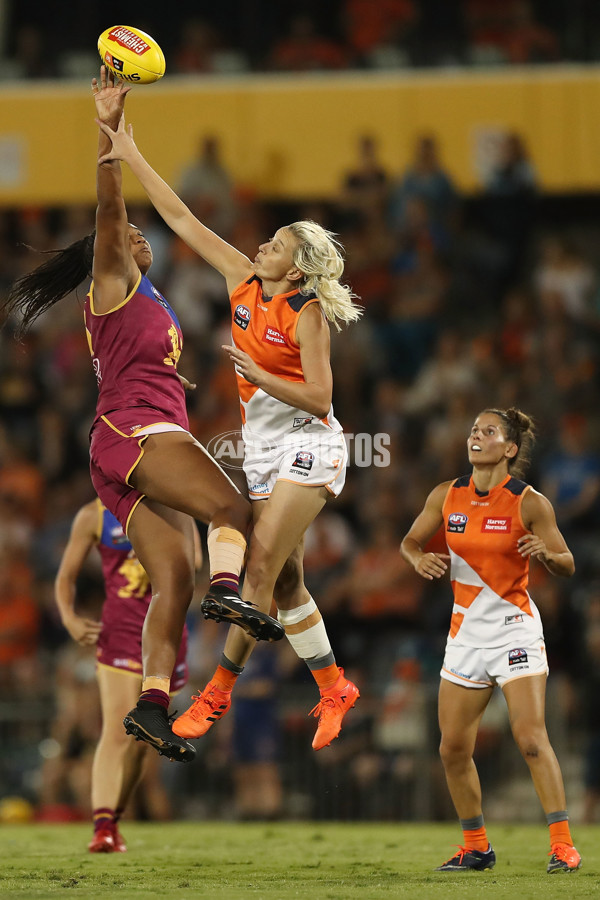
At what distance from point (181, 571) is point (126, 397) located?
891 millimetres

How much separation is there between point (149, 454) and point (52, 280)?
1.42 metres

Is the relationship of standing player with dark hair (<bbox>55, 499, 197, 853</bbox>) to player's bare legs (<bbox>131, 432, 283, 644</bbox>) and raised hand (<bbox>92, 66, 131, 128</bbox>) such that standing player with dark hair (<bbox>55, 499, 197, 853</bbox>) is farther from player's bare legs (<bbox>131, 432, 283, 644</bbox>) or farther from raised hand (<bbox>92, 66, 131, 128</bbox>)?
raised hand (<bbox>92, 66, 131, 128</bbox>)

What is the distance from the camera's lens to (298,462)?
261 inches

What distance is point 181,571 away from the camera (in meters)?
6.32

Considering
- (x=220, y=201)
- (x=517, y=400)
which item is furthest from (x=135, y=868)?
(x=220, y=201)

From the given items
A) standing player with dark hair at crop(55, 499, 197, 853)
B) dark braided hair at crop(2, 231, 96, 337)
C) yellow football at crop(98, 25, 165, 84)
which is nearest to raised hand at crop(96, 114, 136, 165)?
yellow football at crop(98, 25, 165, 84)

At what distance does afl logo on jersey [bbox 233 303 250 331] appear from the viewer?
6.77m

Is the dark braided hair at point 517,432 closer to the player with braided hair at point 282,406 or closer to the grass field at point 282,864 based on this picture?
the player with braided hair at point 282,406

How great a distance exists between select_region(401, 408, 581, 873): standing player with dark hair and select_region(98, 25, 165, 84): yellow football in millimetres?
2532

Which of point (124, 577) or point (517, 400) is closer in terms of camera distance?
point (124, 577)

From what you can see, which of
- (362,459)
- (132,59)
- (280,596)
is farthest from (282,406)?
(362,459)

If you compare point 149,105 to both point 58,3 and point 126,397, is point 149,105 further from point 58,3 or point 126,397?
point 126,397

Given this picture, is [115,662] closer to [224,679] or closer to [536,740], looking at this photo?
[224,679]

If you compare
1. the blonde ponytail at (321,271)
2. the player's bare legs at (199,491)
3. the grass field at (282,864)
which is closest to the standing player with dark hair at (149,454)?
the player's bare legs at (199,491)
